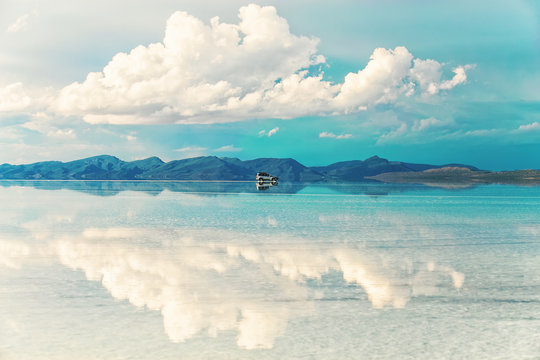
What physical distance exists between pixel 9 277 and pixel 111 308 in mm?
6145

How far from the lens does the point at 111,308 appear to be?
40.6 ft

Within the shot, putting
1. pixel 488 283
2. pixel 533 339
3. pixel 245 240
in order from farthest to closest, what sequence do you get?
pixel 245 240, pixel 488 283, pixel 533 339

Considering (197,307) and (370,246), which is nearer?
(197,307)

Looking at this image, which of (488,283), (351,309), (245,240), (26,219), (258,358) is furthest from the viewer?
(26,219)

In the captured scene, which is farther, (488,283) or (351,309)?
(488,283)

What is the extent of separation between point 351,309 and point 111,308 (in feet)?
21.3

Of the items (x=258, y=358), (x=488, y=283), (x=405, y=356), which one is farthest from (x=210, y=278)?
(x=488, y=283)

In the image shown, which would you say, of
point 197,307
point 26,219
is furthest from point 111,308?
point 26,219

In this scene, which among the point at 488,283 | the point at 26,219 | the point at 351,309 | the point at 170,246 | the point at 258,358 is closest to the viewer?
the point at 258,358

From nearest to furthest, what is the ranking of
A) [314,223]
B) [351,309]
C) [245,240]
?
[351,309] < [245,240] < [314,223]

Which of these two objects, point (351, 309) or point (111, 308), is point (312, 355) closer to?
point (351, 309)

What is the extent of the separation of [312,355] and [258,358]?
1.11 metres

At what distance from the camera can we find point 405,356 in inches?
367

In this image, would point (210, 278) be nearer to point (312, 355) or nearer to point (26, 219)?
point (312, 355)
